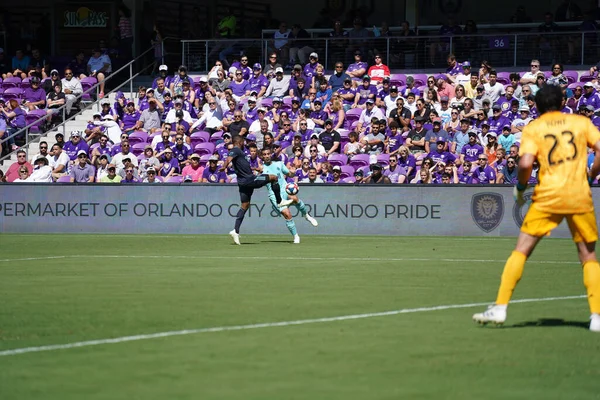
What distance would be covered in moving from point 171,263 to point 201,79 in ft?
51.6

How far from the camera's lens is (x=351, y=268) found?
1582 cm

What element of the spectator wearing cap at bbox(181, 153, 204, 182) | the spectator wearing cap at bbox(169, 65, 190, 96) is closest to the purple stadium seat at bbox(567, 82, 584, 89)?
the spectator wearing cap at bbox(181, 153, 204, 182)

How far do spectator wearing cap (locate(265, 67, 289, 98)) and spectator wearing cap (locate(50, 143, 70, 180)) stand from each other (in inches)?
222

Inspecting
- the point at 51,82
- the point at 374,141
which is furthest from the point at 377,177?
the point at 51,82

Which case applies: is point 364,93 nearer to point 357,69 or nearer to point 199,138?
point 357,69

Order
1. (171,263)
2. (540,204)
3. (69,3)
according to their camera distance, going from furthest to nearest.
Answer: (69,3)
(171,263)
(540,204)

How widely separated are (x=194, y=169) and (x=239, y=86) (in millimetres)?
4625

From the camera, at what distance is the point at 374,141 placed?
27297mm

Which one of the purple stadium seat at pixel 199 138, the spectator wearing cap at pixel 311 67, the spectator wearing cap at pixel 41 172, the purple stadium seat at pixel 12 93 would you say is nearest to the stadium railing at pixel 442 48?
the spectator wearing cap at pixel 311 67

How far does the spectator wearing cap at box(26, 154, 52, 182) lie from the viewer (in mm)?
29156

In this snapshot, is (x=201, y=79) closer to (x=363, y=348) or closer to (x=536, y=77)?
(x=536, y=77)

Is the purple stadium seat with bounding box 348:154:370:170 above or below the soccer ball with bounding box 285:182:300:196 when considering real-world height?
above

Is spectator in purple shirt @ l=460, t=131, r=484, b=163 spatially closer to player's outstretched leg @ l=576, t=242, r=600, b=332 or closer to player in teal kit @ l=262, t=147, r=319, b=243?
player in teal kit @ l=262, t=147, r=319, b=243

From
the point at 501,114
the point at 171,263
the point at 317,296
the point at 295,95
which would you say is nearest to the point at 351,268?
the point at 171,263
